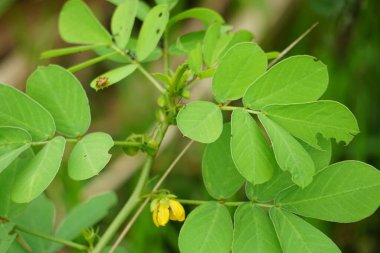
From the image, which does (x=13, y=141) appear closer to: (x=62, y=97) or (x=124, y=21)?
(x=62, y=97)

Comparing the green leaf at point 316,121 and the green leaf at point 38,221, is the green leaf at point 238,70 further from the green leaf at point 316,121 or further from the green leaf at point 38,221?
the green leaf at point 38,221

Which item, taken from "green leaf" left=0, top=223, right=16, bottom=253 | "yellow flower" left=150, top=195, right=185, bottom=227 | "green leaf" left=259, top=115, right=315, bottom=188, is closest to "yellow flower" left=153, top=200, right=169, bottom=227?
"yellow flower" left=150, top=195, right=185, bottom=227

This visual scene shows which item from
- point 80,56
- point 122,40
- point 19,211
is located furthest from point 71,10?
point 80,56

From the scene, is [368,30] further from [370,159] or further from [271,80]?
[271,80]

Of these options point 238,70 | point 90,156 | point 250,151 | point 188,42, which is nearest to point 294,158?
point 250,151

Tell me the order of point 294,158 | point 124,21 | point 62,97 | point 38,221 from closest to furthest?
point 294,158, point 62,97, point 124,21, point 38,221

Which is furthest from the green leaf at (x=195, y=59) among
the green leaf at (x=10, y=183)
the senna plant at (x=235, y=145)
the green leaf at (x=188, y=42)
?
the green leaf at (x=10, y=183)

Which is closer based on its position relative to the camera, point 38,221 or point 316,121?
point 316,121
